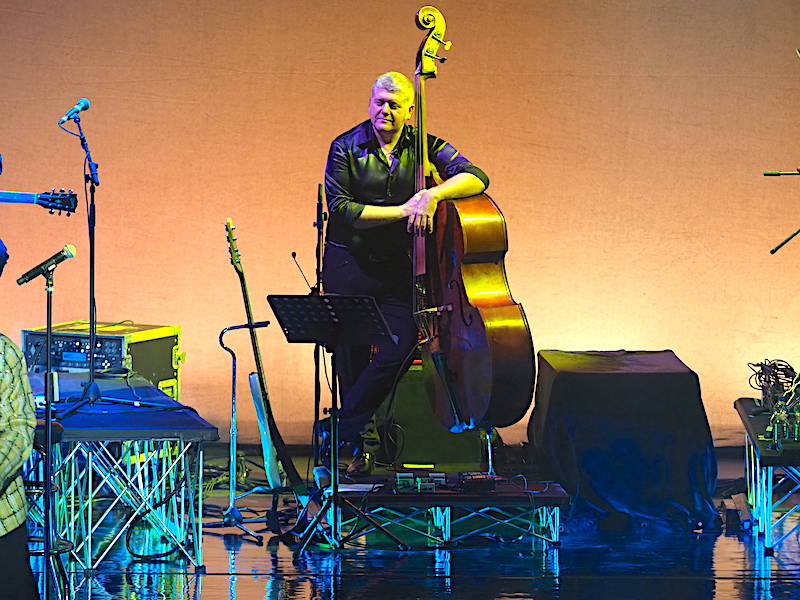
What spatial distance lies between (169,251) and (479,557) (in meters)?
3.29

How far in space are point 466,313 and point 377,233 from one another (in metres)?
0.79

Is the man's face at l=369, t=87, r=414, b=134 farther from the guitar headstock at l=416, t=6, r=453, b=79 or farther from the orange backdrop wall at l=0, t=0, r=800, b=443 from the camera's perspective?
the orange backdrop wall at l=0, t=0, r=800, b=443

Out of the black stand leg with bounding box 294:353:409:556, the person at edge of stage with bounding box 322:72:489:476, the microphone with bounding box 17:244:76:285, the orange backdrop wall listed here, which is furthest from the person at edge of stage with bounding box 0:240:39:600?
the orange backdrop wall

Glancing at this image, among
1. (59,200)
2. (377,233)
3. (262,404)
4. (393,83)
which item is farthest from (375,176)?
(59,200)

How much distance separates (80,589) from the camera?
184 inches

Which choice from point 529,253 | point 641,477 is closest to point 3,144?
point 529,253

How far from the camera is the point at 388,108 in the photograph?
5.42 m

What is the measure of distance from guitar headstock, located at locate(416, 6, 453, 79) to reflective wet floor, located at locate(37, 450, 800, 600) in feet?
6.22

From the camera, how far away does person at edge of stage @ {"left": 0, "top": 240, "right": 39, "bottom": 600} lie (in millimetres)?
3242

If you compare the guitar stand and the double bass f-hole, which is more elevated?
the double bass f-hole

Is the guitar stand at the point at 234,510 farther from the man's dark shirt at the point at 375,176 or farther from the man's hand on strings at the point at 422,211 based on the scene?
the man's hand on strings at the point at 422,211

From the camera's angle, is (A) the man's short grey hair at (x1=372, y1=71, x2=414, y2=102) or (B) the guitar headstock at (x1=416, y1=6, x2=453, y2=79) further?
(A) the man's short grey hair at (x1=372, y1=71, x2=414, y2=102)

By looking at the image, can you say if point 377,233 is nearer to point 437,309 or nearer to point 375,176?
point 375,176

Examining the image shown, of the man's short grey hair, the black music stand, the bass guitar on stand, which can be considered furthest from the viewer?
the bass guitar on stand
